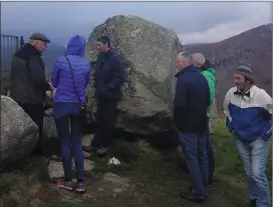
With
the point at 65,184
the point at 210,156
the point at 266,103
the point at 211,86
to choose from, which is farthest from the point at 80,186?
the point at 266,103

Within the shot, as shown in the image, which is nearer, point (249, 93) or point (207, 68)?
point (249, 93)

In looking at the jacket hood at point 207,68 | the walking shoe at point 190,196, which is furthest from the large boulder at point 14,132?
the jacket hood at point 207,68

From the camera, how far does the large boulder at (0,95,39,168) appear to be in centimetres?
519

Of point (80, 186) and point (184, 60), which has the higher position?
point (184, 60)

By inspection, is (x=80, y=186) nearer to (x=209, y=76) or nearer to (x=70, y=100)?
(x=70, y=100)

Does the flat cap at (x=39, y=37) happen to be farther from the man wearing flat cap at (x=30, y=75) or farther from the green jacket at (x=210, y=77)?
the green jacket at (x=210, y=77)

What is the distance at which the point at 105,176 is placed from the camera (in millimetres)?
6234

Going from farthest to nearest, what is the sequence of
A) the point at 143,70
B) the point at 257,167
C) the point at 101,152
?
1. the point at 143,70
2. the point at 101,152
3. the point at 257,167

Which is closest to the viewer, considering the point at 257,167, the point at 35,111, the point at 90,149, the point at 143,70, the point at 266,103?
the point at 266,103

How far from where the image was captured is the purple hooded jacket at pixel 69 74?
214 inches

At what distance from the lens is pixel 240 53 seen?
8547 millimetres

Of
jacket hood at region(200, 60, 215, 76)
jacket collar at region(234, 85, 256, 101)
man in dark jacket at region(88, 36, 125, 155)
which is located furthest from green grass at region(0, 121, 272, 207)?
jacket hood at region(200, 60, 215, 76)

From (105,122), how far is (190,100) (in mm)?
1922

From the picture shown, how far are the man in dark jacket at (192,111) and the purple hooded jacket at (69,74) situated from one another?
1245 millimetres
